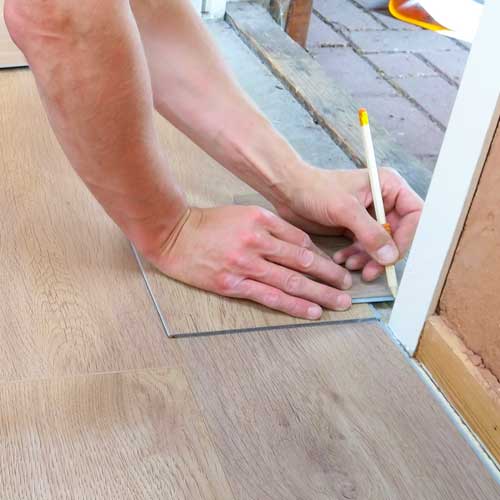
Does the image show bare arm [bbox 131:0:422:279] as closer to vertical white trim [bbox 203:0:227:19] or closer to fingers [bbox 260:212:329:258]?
fingers [bbox 260:212:329:258]

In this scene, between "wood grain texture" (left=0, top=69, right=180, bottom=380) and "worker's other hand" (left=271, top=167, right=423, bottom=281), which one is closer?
"wood grain texture" (left=0, top=69, right=180, bottom=380)

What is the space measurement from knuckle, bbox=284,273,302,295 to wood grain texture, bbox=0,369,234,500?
7.8 inches

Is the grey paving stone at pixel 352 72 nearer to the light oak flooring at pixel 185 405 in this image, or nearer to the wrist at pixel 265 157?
the wrist at pixel 265 157

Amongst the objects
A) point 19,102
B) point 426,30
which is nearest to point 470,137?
point 19,102

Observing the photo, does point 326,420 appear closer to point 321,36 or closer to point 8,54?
point 8,54

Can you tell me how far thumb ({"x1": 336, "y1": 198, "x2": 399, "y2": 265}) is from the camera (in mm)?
1216

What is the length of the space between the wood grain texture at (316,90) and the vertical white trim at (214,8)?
0.02 m

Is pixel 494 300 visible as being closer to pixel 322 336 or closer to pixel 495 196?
pixel 495 196

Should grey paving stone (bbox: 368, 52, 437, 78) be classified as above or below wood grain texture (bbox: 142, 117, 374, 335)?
below

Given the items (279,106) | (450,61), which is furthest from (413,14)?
(279,106)

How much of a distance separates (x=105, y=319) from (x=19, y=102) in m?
0.73

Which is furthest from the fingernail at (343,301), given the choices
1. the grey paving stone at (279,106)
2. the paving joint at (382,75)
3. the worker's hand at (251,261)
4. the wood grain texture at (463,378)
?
the paving joint at (382,75)

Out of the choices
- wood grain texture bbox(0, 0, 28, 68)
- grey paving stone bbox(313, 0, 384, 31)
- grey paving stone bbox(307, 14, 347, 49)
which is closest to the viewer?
wood grain texture bbox(0, 0, 28, 68)

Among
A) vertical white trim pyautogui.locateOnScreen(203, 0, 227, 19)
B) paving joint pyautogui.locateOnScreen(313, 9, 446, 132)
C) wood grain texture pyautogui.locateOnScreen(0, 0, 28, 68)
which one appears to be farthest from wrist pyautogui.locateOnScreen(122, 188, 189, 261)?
vertical white trim pyautogui.locateOnScreen(203, 0, 227, 19)
